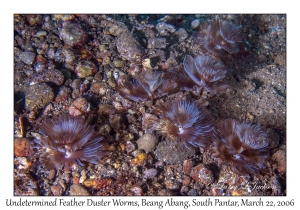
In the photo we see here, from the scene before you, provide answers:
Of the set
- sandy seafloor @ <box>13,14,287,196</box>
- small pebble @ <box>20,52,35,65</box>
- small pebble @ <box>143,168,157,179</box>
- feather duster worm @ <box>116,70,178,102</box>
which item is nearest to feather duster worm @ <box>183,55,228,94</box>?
sandy seafloor @ <box>13,14,287,196</box>

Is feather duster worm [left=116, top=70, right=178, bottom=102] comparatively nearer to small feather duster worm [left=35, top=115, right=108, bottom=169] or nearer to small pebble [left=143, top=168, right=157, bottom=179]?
small feather duster worm [left=35, top=115, right=108, bottom=169]

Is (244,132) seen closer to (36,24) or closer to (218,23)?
(218,23)

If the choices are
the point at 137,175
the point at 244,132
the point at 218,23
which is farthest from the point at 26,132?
the point at 218,23

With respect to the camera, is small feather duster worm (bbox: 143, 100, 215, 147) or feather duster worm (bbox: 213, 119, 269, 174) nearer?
feather duster worm (bbox: 213, 119, 269, 174)

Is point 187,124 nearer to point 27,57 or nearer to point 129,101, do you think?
point 129,101

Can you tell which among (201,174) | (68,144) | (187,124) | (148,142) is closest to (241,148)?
(201,174)

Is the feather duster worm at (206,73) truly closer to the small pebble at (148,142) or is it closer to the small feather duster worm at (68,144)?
the small pebble at (148,142)
